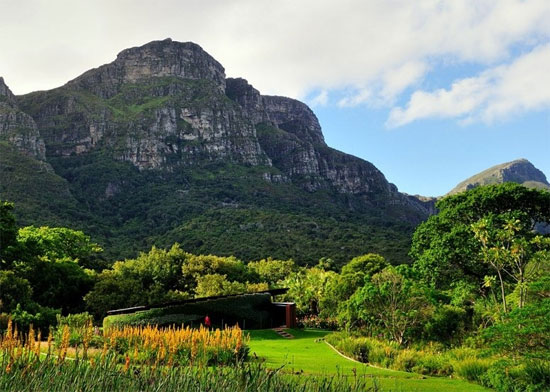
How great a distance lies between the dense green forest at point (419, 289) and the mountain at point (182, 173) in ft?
101

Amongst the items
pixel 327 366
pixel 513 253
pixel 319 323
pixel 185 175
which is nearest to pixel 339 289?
pixel 319 323

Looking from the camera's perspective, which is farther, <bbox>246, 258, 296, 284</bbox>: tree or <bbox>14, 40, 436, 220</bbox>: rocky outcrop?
<bbox>14, 40, 436, 220</bbox>: rocky outcrop

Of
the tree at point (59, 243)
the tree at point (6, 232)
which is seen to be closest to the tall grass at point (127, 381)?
the tree at point (6, 232)

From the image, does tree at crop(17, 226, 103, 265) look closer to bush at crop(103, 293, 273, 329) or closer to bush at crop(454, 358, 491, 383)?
bush at crop(103, 293, 273, 329)

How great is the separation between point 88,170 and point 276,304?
346 ft

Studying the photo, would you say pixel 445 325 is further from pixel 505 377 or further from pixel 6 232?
pixel 6 232

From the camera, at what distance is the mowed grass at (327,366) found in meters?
12.0

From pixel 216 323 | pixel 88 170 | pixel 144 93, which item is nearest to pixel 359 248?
pixel 216 323

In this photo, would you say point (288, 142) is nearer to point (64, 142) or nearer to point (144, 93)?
point (144, 93)

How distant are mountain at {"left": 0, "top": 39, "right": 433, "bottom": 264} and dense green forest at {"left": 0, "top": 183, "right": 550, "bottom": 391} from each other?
3082 centimetres

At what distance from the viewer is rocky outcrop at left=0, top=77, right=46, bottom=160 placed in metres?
117

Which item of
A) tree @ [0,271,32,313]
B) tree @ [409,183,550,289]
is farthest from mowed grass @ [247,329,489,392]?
tree @ [0,271,32,313]

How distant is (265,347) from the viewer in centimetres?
2242

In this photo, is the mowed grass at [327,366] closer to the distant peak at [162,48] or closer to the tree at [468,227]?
the tree at [468,227]
